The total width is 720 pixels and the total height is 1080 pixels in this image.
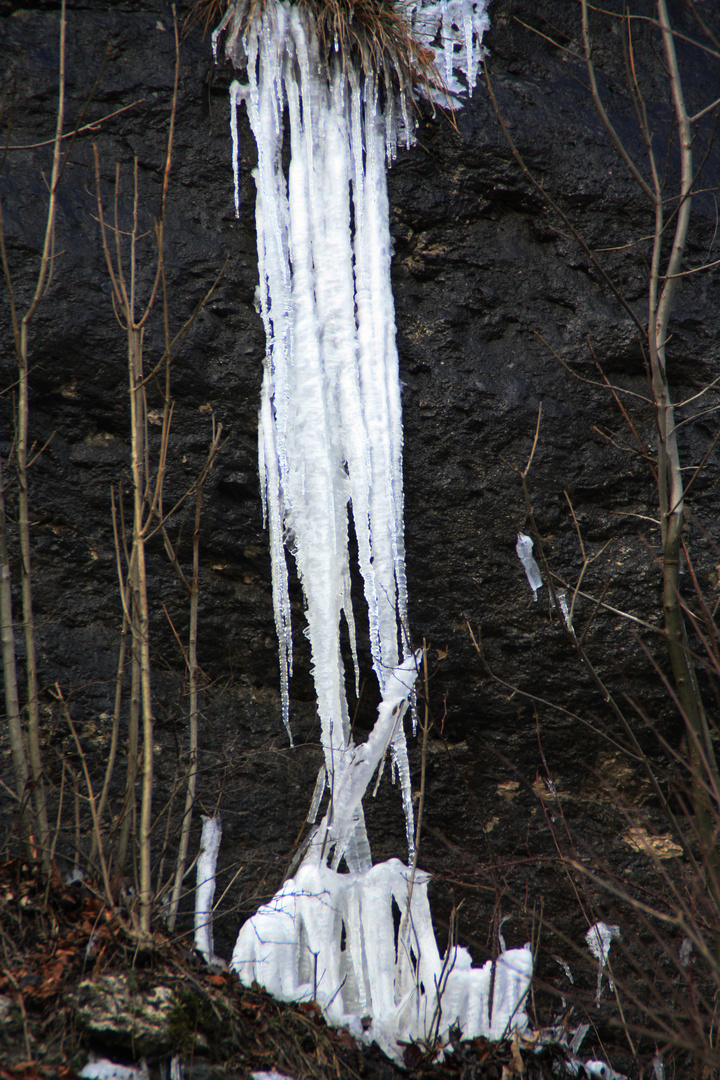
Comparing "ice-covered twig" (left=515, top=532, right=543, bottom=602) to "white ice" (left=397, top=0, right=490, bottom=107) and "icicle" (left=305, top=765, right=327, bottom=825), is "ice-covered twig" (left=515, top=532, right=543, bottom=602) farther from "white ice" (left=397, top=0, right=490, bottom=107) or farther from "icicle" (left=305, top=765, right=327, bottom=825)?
"white ice" (left=397, top=0, right=490, bottom=107)

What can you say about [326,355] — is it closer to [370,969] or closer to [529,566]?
[529,566]

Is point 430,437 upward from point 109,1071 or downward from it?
upward

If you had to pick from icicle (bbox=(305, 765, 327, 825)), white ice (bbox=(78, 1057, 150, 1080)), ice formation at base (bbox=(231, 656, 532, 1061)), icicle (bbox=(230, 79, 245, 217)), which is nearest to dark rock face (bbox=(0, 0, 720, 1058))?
icicle (bbox=(230, 79, 245, 217))

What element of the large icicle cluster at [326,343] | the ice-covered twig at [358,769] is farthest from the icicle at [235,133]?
the ice-covered twig at [358,769]

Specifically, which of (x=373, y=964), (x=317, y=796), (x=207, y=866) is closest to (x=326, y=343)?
(x=317, y=796)

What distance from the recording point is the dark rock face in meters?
3.79

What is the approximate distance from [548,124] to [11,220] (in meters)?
2.50

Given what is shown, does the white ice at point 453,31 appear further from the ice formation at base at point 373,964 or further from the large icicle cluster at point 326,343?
the ice formation at base at point 373,964

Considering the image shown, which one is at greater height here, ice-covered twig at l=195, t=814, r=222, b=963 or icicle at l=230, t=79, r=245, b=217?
icicle at l=230, t=79, r=245, b=217

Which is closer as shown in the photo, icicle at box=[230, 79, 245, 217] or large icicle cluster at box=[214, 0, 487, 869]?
large icicle cluster at box=[214, 0, 487, 869]

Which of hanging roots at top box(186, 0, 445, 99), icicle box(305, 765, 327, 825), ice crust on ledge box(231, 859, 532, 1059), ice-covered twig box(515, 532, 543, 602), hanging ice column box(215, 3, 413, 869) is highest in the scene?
hanging roots at top box(186, 0, 445, 99)

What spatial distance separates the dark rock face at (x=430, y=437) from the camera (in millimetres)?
3791

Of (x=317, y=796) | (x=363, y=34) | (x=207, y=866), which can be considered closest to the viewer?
(x=317, y=796)

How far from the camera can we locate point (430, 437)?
388cm
